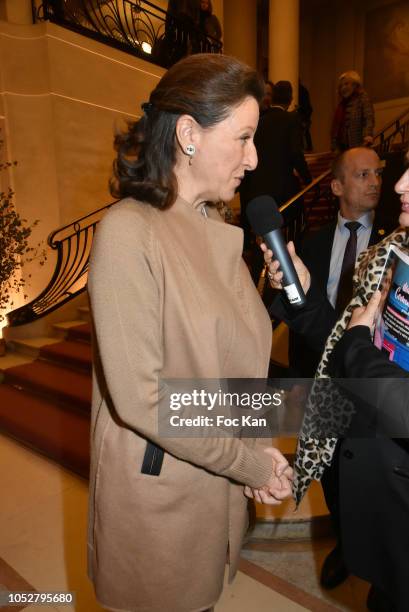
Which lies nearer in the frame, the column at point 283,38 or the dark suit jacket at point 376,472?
the dark suit jacket at point 376,472

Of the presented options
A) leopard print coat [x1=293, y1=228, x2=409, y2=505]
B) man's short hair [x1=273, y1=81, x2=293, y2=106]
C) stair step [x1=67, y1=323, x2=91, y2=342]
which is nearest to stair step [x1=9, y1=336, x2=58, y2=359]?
stair step [x1=67, y1=323, x2=91, y2=342]

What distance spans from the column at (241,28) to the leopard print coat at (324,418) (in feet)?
38.0

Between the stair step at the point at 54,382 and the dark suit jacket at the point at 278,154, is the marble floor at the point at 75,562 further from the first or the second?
the dark suit jacket at the point at 278,154

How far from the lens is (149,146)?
1.11m

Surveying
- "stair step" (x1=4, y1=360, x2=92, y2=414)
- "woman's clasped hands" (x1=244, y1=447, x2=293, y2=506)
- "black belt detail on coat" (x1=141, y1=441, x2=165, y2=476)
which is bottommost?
"stair step" (x1=4, y1=360, x2=92, y2=414)

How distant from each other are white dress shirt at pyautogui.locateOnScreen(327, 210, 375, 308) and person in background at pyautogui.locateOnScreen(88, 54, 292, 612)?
1.88 m

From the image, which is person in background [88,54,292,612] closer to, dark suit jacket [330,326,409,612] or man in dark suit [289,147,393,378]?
dark suit jacket [330,326,409,612]

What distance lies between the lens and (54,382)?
14.9ft

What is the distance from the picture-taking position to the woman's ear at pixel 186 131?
1.06 metres

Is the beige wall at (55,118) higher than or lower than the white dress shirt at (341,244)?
higher

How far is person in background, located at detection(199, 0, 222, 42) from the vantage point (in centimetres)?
841

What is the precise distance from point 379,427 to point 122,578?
2.55 ft

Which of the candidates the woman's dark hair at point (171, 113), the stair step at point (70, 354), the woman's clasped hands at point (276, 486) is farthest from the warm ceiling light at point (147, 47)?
the woman's clasped hands at point (276, 486)

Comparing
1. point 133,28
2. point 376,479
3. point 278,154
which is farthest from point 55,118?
point 376,479
